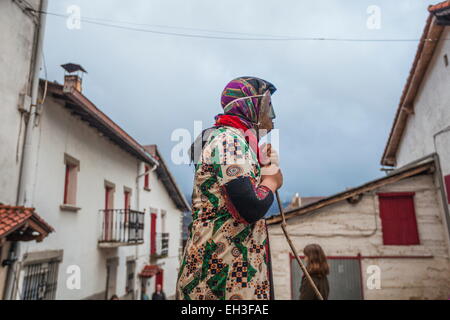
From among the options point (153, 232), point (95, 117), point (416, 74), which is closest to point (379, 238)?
point (416, 74)

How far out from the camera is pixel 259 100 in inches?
64.1

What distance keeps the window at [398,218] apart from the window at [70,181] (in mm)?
8938

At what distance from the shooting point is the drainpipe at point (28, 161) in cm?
670

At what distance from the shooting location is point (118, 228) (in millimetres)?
12422

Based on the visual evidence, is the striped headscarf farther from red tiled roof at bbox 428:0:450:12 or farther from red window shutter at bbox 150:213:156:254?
red window shutter at bbox 150:213:156:254

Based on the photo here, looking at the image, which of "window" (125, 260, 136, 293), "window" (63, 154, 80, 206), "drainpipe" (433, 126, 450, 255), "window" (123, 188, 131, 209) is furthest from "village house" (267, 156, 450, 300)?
"window" (125, 260, 136, 293)

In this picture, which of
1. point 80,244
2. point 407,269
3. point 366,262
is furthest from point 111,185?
point 407,269

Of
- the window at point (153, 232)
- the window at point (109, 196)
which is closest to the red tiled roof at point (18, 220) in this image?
the window at point (109, 196)

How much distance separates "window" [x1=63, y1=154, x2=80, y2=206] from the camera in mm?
9816

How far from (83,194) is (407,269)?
967 cm

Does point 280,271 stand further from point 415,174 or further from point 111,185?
point 111,185

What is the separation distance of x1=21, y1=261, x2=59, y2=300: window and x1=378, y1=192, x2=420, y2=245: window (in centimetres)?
893

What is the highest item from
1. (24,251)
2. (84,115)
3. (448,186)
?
(84,115)

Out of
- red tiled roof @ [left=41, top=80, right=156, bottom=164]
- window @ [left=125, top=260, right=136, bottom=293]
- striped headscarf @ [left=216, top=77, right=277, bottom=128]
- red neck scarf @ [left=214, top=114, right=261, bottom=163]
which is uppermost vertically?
red tiled roof @ [left=41, top=80, right=156, bottom=164]
